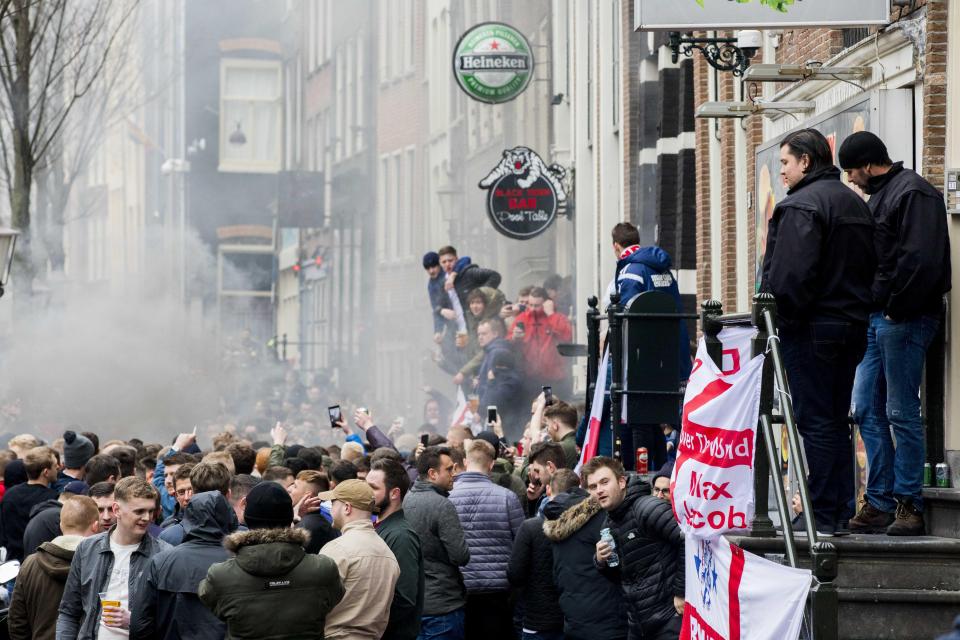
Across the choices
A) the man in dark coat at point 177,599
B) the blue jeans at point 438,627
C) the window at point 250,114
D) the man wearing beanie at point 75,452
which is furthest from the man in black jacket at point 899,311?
the window at point 250,114

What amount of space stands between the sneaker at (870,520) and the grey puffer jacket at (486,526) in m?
2.62

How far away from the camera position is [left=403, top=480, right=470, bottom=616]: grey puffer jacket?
32.9ft

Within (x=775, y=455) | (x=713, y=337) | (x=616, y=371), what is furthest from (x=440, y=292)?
(x=775, y=455)

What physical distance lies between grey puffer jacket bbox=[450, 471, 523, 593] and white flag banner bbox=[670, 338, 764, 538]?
284 centimetres

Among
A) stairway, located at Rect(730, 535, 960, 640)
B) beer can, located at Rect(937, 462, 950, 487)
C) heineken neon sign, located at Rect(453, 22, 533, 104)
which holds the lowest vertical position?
stairway, located at Rect(730, 535, 960, 640)

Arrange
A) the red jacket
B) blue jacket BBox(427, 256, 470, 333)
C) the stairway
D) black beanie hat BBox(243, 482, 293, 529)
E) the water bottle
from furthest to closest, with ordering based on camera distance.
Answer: the red jacket < blue jacket BBox(427, 256, 470, 333) < the water bottle < the stairway < black beanie hat BBox(243, 482, 293, 529)

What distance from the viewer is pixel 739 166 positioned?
52.8 feet

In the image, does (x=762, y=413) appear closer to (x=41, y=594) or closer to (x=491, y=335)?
(x=41, y=594)

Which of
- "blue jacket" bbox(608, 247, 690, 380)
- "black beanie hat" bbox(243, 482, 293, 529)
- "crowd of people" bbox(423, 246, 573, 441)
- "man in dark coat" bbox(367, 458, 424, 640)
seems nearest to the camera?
"black beanie hat" bbox(243, 482, 293, 529)

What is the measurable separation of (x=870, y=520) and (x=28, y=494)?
551cm

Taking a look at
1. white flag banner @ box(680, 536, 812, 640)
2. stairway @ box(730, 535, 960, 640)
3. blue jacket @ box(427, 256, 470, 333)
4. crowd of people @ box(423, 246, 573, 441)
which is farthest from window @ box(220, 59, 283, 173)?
stairway @ box(730, 535, 960, 640)

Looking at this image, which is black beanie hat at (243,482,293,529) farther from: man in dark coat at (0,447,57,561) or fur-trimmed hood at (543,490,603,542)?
man in dark coat at (0,447,57,561)

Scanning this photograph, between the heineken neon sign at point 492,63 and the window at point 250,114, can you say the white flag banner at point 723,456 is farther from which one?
the window at point 250,114

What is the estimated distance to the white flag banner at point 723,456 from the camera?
25.3ft
